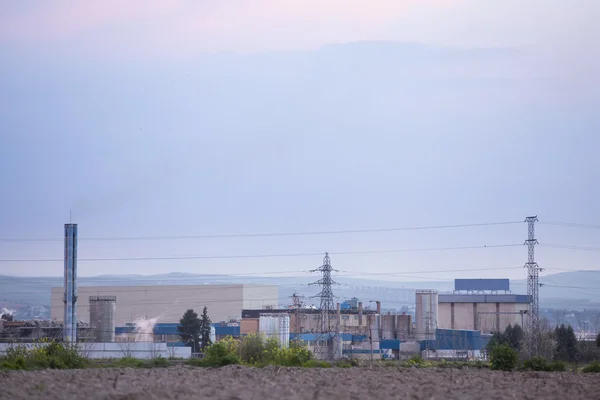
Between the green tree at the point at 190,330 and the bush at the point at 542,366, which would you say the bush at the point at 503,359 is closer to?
the bush at the point at 542,366

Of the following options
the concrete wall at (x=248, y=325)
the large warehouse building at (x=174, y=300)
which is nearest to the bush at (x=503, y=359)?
the concrete wall at (x=248, y=325)

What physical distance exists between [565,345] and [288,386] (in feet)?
140

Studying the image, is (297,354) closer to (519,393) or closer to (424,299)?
(519,393)

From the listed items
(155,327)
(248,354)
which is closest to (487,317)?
(155,327)

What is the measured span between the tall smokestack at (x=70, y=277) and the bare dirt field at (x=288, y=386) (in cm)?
3365

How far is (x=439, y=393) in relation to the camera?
1587 cm

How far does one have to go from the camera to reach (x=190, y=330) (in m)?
63.2

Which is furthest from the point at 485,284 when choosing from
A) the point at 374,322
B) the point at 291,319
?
the point at 291,319

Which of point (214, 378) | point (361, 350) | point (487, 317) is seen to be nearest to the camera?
point (214, 378)

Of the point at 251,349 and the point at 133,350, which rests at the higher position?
the point at 251,349

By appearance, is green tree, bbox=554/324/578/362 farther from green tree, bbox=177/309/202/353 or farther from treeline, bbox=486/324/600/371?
green tree, bbox=177/309/202/353

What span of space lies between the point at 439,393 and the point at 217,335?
2039 inches

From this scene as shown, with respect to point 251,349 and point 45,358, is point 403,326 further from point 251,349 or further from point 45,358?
point 45,358

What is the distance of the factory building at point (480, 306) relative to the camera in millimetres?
74938
